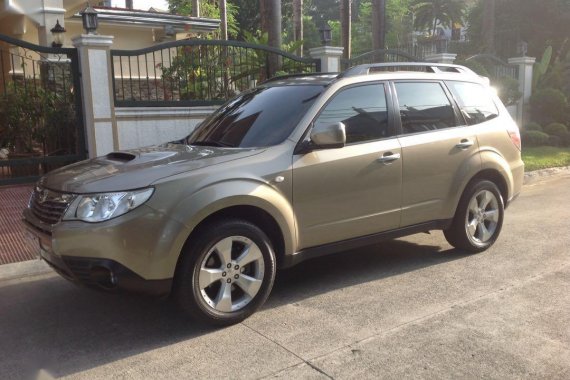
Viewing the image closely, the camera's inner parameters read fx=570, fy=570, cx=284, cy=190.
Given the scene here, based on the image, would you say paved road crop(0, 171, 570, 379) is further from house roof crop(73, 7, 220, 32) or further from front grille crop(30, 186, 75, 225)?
house roof crop(73, 7, 220, 32)

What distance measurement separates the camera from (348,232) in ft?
15.9

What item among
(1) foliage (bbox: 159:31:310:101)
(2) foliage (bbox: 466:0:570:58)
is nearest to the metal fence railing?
(1) foliage (bbox: 159:31:310:101)

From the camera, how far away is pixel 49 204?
13.7 feet

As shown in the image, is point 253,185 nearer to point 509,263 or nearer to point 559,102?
point 509,263

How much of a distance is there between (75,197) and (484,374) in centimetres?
289

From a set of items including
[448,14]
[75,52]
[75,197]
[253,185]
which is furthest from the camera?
[448,14]

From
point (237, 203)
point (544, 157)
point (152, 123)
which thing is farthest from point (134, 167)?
point (544, 157)

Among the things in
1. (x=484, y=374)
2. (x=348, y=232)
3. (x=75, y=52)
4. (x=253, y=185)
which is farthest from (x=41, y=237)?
(x=75, y=52)

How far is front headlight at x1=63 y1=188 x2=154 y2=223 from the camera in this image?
150 inches

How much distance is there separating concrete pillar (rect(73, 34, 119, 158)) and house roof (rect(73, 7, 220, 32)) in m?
9.69

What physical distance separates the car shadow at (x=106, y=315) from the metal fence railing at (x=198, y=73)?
A: 14.8 feet

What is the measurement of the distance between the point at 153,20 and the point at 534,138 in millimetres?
12034

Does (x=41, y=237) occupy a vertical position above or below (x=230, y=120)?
→ below

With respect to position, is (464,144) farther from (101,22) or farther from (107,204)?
(101,22)
